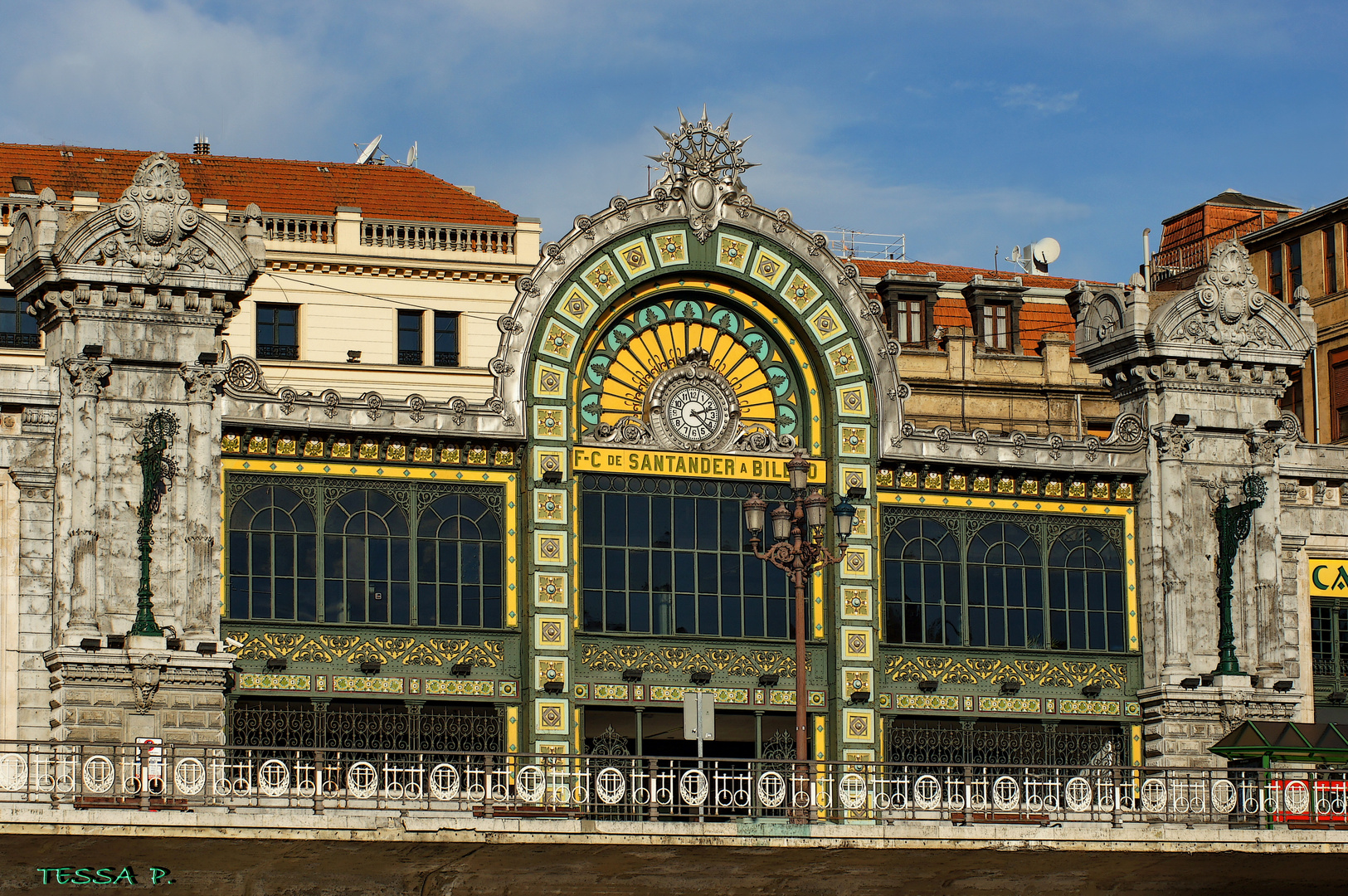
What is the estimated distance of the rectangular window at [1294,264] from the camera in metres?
63.2

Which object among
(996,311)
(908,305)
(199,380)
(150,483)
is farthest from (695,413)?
(996,311)

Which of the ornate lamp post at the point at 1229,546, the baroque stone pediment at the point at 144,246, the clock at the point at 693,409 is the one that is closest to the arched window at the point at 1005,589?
the ornate lamp post at the point at 1229,546

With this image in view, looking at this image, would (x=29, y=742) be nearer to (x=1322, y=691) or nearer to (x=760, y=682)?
(x=760, y=682)

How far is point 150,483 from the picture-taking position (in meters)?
41.1

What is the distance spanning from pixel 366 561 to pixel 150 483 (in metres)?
4.38

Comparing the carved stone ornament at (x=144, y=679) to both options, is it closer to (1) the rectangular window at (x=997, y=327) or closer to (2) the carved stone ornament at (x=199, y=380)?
(2) the carved stone ornament at (x=199, y=380)

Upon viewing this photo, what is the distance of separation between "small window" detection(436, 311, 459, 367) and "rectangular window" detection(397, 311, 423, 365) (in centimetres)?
47

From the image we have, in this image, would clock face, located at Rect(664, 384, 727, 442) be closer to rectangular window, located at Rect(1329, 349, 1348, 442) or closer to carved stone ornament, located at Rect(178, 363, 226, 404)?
carved stone ornament, located at Rect(178, 363, 226, 404)

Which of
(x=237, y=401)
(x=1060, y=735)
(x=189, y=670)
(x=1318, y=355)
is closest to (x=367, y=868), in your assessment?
(x=189, y=670)

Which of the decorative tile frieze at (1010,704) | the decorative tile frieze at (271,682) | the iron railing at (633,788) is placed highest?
the decorative tile frieze at (271,682)

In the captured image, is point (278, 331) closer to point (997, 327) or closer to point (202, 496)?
point (202, 496)

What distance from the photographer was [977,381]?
6331cm

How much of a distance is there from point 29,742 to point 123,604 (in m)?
5.63

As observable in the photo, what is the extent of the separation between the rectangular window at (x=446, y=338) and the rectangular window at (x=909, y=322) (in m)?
13.1
